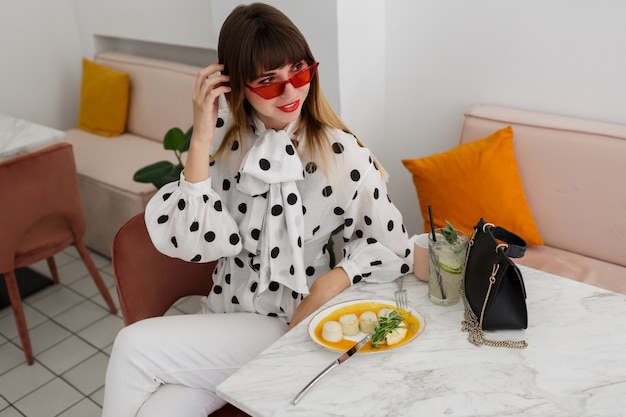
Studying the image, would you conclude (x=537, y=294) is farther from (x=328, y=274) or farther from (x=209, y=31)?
(x=209, y=31)

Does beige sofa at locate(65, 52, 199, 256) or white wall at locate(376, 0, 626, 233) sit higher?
white wall at locate(376, 0, 626, 233)

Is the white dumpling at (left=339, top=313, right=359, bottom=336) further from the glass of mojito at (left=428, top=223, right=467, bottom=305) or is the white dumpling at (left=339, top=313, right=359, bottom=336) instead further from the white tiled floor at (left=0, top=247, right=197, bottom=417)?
the white tiled floor at (left=0, top=247, right=197, bottom=417)

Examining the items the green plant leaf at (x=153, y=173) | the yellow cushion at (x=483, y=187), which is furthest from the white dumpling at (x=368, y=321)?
the green plant leaf at (x=153, y=173)

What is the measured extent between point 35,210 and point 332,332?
5.23 feet

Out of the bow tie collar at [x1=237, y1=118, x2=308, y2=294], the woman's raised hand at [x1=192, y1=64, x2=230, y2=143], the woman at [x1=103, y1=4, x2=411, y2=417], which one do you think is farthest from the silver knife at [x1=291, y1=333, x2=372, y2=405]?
the woman's raised hand at [x1=192, y1=64, x2=230, y2=143]

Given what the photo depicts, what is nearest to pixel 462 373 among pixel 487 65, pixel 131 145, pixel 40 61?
pixel 487 65

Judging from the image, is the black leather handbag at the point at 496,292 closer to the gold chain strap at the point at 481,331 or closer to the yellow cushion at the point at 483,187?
the gold chain strap at the point at 481,331

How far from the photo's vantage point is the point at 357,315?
4.20ft

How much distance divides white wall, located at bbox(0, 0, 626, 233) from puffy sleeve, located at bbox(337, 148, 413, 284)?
2.69 feet

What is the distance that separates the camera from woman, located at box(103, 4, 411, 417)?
1.36 m

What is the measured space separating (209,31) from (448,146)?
4.61ft

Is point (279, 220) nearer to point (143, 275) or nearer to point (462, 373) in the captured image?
point (143, 275)

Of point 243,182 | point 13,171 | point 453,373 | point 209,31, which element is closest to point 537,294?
point 453,373

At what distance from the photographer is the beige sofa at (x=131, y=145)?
3000mm
